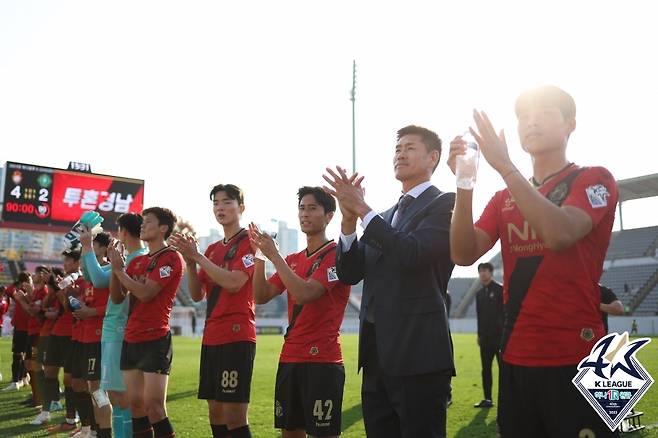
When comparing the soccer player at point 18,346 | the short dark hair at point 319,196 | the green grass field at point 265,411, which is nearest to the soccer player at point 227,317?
the short dark hair at point 319,196

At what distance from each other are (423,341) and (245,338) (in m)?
2.50

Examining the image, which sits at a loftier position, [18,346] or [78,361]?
[78,361]

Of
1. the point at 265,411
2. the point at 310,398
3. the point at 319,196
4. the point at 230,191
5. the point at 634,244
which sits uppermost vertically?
the point at 634,244

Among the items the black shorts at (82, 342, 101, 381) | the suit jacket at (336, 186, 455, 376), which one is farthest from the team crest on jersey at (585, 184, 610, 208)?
the black shorts at (82, 342, 101, 381)

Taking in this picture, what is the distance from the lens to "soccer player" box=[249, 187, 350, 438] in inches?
174

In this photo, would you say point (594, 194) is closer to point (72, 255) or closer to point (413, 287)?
point (413, 287)

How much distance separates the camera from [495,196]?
114 inches

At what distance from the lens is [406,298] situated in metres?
3.18

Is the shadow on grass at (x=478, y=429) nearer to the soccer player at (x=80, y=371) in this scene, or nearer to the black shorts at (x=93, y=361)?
the black shorts at (x=93, y=361)

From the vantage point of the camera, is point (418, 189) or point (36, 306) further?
point (36, 306)

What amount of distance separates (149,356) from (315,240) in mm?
1985

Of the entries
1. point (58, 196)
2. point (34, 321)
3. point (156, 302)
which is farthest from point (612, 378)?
point (58, 196)

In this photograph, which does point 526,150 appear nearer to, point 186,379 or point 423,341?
point 423,341

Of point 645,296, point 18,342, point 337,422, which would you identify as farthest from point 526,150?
point 645,296
